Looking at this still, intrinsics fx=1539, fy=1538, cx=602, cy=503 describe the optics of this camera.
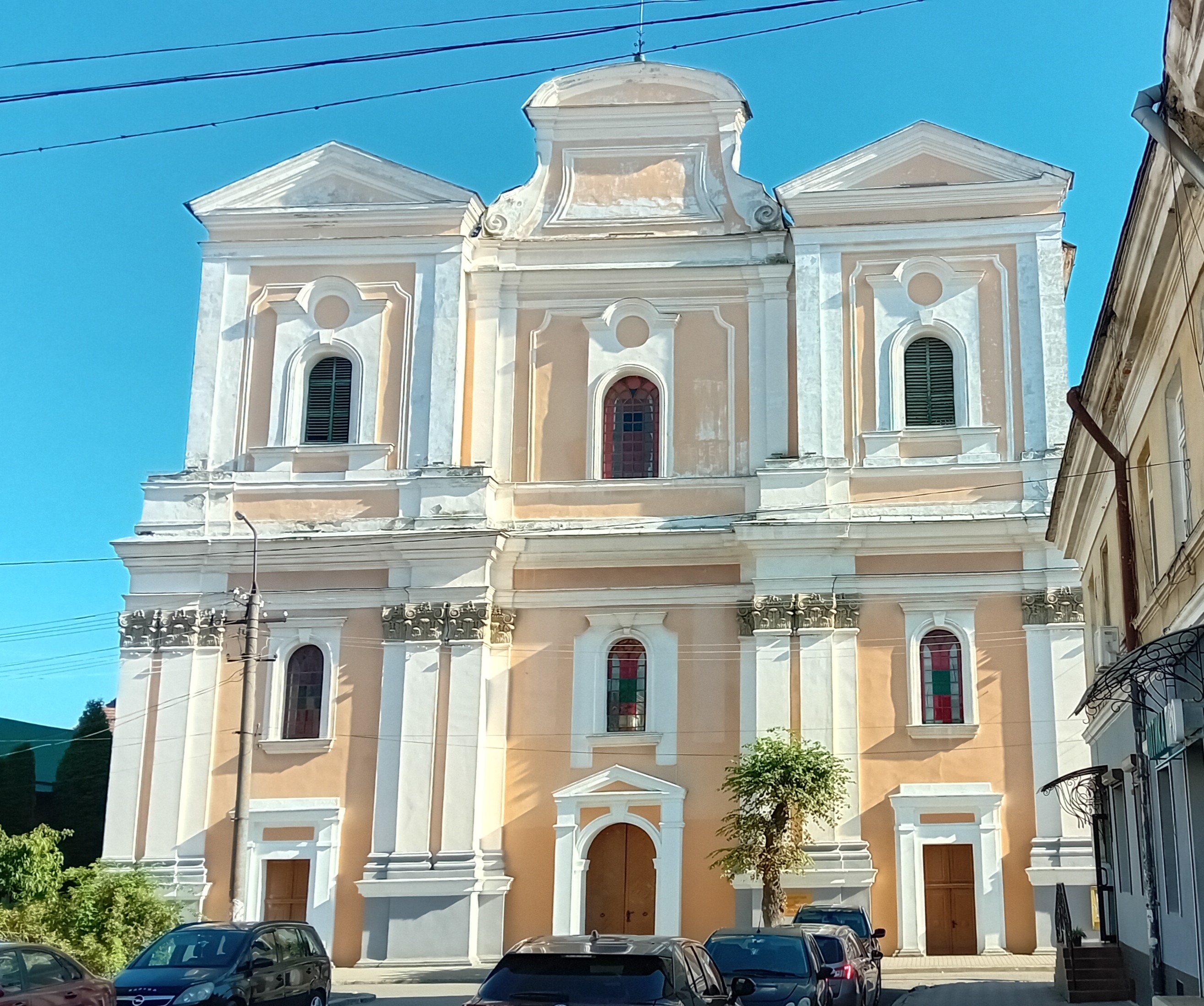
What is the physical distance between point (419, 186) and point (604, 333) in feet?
16.2

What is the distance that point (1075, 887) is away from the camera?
26734 millimetres

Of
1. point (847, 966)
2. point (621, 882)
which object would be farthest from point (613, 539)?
point (847, 966)

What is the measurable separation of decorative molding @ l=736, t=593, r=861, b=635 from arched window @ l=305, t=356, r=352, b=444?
9094 millimetres

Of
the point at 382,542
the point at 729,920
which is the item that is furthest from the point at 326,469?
the point at 729,920

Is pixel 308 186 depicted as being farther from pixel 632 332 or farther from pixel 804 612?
pixel 804 612

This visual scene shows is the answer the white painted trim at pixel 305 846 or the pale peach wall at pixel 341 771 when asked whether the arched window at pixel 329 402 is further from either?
the white painted trim at pixel 305 846

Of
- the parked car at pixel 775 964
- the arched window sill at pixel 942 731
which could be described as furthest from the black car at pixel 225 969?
the arched window sill at pixel 942 731

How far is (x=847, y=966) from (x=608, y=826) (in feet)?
41.4

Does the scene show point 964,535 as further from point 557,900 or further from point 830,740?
point 557,900

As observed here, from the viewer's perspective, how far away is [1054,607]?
28344 mm

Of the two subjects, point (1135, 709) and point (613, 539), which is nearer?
point (1135, 709)

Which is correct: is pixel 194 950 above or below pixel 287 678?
below

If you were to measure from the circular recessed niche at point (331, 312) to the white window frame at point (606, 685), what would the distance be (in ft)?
26.6

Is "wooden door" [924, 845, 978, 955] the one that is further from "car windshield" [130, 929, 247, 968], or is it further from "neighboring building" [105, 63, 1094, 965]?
"car windshield" [130, 929, 247, 968]
